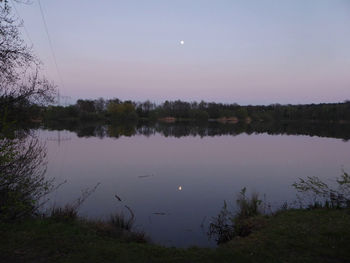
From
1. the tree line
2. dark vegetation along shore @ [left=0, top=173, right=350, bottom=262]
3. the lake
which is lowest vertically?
the lake

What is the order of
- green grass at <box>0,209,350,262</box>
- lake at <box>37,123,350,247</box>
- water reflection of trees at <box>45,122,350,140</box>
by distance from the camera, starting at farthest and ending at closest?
water reflection of trees at <box>45,122,350,140</box>, lake at <box>37,123,350,247</box>, green grass at <box>0,209,350,262</box>

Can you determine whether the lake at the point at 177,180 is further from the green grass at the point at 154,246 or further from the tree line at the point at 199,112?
the tree line at the point at 199,112

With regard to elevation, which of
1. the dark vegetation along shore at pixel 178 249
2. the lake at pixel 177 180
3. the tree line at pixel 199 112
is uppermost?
the tree line at pixel 199 112

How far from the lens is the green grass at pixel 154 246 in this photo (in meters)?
4.83

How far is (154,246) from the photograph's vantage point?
5.59m

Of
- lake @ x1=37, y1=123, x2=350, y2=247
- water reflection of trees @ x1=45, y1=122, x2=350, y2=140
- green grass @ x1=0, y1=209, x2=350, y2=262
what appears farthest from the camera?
water reflection of trees @ x1=45, y1=122, x2=350, y2=140

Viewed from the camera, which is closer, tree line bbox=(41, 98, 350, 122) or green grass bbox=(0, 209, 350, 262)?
green grass bbox=(0, 209, 350, 262)

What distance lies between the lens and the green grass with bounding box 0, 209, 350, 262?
4.83 m

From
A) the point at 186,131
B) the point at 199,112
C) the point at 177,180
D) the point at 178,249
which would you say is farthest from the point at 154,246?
the point at 199,112

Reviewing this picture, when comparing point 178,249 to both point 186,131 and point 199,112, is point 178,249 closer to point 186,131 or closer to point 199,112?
point 186,131

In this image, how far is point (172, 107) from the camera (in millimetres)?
151875

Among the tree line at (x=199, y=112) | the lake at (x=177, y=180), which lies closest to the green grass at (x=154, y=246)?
the lake at (x=177, y=180)

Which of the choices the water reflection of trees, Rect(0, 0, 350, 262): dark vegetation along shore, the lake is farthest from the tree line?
Rect(0, 0, 350, 262): dark vegetation along shore

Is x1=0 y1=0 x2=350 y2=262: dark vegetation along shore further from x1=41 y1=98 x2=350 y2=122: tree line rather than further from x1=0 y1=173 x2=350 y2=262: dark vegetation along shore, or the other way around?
x1=41 y1=98 x2=350 y2=122: tree line
